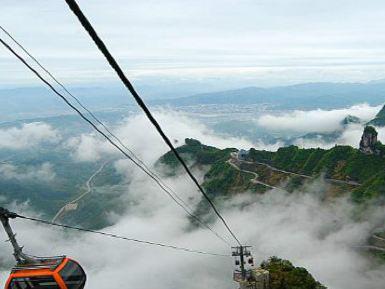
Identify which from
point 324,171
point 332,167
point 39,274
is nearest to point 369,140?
point 332,167

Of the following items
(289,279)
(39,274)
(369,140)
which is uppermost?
(369,140)

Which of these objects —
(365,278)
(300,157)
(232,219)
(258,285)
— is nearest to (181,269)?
(232,219)

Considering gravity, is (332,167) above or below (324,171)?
above

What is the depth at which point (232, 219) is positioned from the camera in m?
182

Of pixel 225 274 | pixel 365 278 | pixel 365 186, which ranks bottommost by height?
pixel 365 278

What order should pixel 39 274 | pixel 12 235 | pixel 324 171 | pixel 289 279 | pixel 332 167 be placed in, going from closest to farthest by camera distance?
pixel 12 235, pixel 39 274, pixel 289 279, pixel 324 171, pixel 332 167

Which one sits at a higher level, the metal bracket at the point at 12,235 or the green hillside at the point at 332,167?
the green hillside at the point at 332,167

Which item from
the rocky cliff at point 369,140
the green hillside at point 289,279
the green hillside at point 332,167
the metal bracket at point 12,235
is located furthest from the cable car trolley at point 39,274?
the rocky cliff at point 369,140

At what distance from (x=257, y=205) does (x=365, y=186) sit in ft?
160

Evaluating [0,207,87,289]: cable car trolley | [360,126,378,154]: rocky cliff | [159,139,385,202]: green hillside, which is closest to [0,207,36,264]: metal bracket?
[0,207,87,289]: cable car trolley

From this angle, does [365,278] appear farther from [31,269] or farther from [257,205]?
[31,269]

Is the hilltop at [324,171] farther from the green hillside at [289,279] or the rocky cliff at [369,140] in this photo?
the green hillside at [289,279]

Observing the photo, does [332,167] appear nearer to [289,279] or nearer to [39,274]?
[289,279]

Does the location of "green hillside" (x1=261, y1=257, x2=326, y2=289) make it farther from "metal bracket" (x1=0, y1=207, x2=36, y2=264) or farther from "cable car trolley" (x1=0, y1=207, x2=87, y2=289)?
"metal bracket" (x1=0, y1=207, x2=36, y2=264)
